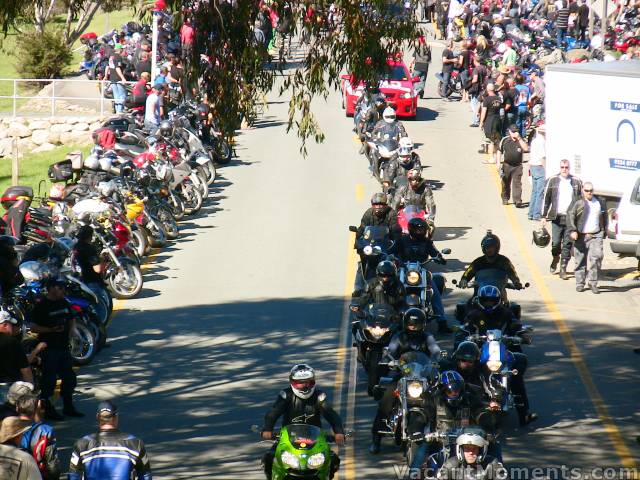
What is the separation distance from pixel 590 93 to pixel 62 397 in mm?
14786

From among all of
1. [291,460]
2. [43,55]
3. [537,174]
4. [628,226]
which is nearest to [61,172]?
[537,174]

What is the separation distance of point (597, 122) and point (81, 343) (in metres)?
13.1

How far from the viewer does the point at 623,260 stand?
2419cm

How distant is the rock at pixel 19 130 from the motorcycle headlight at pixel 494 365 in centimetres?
2576

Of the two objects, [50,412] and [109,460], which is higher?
[109,460]

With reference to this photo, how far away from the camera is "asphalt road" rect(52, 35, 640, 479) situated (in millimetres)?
14805

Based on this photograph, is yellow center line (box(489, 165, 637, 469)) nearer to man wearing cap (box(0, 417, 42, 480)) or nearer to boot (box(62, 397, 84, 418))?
boot (box(62, 397, 84, 418))

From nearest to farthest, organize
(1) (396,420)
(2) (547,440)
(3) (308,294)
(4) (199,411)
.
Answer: (1) (396,420), (2) (547,440), (4) (199,411), (3) (308,294)

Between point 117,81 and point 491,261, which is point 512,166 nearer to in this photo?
point 491,261

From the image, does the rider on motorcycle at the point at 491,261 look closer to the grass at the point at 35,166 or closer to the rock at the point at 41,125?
the grass at the point at 35,166

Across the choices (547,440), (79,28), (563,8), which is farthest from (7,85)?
(547,440)

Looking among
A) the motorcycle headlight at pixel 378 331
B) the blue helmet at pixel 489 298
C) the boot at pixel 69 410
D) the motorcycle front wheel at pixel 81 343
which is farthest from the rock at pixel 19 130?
the blue helmet at pixel 489 298

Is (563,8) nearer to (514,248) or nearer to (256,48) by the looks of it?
(514,248)

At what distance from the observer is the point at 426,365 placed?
46.0 feet
